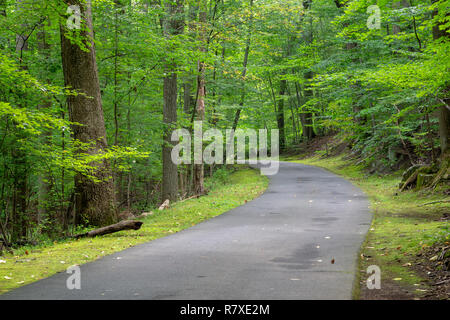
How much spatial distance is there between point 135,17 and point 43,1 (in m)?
5.04

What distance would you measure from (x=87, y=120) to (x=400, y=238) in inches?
305

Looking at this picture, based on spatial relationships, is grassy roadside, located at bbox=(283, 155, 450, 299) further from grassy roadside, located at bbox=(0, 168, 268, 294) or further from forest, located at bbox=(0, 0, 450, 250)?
grassy roadside, located at bbox=(0, 168, 268, 294)

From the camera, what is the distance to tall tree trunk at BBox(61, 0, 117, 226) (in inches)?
382

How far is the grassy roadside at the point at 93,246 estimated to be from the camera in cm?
566

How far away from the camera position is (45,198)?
12.4 metres

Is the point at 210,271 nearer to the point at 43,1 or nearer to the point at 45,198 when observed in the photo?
the point at 43,1

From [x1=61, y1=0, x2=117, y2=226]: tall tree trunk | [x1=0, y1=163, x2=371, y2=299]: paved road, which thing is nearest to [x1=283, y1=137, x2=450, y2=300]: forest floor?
[x1=0, y1=163, x2=371, y2=299]: paved road

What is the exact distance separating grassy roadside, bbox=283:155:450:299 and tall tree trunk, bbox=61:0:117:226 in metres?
6.47

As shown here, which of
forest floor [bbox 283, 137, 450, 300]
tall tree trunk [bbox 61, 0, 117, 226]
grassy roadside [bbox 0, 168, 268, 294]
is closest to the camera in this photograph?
forest floor [bbox 283, 137, 450, 300]

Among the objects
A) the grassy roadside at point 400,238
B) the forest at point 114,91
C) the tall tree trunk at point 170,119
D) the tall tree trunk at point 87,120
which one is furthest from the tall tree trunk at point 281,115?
the tall tree trunk at point 87,120

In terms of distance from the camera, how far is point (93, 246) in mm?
7578
